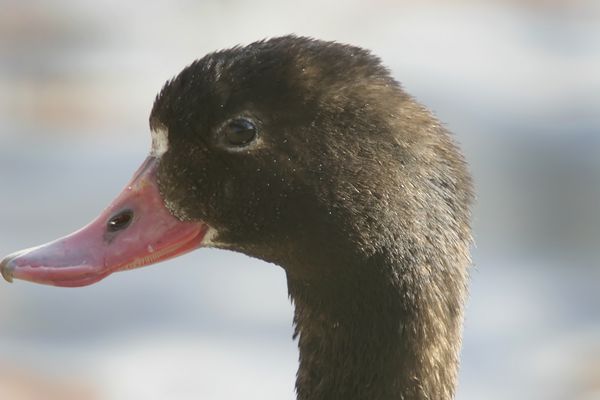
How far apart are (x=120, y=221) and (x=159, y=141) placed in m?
0.30

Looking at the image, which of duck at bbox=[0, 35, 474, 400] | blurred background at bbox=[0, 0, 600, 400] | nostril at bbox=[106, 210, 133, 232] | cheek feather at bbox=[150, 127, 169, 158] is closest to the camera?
duck at bbox=[0, 35, 474, 400]

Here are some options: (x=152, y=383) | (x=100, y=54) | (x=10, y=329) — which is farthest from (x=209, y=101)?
(x=100, y=54)

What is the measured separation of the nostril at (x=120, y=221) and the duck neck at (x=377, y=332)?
0.55 m

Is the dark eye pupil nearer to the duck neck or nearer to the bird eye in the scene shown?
the bird eye

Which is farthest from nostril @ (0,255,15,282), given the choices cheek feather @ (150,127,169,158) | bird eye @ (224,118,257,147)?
bird eye @ (224,118,257,147)

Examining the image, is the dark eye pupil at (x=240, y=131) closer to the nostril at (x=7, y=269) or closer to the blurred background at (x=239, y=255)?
the nostril at (x=7, y=269)

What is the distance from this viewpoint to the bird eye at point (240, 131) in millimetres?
5184

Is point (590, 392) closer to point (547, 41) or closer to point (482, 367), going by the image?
point (482, 367)

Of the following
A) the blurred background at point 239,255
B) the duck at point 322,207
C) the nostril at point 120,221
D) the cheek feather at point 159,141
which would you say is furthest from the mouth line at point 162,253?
the blurred background at point 239,255

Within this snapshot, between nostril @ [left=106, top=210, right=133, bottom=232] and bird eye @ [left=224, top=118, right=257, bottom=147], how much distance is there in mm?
466

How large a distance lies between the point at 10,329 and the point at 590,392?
342 cm

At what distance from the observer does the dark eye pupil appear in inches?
204

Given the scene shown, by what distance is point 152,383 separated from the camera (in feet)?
31.7

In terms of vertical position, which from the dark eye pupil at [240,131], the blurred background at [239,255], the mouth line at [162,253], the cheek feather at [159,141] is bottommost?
the mouth line at [162,253]
